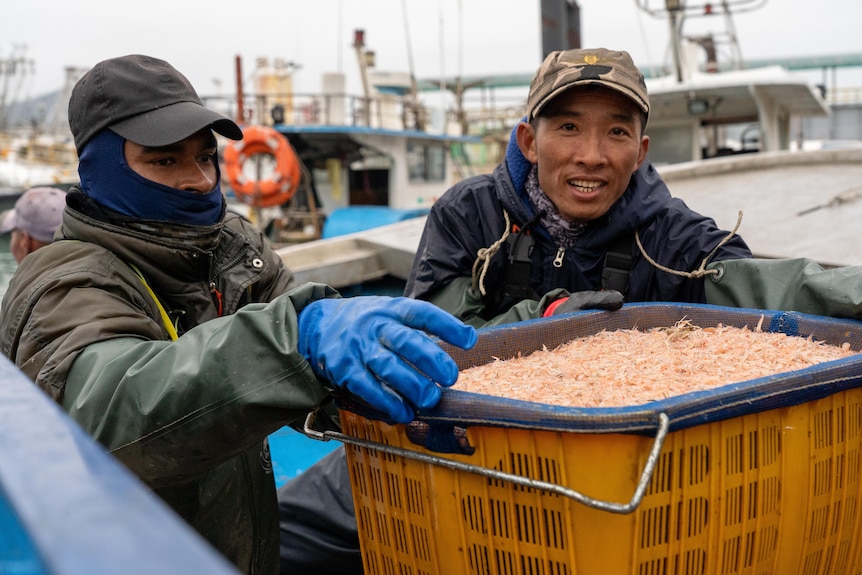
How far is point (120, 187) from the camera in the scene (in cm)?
205

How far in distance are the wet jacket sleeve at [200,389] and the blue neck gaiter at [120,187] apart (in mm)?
596

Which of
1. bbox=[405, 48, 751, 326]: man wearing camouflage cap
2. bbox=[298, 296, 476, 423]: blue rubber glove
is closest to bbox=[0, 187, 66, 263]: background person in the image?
bbox=[405, 48, 751, 326]: man wearing camouflage cap

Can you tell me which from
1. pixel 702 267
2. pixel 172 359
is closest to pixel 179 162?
pixel 172 359

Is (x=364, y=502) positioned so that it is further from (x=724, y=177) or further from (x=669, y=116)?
(x=669, y=116)

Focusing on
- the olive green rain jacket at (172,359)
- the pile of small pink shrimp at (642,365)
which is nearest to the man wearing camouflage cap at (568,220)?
the pile of small pink shrimp at (642,365)

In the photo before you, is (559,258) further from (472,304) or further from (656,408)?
(656,408)

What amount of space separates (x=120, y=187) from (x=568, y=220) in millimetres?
1409

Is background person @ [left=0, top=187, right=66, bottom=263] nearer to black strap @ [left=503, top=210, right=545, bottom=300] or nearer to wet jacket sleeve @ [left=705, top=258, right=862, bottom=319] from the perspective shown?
black strap @ [left=503, top=210, right=545, bottom=300]

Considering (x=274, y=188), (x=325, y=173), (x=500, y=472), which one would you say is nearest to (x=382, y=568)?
(x=500, y=472)

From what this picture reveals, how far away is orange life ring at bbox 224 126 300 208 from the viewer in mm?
12312

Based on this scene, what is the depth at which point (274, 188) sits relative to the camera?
12.4 metres

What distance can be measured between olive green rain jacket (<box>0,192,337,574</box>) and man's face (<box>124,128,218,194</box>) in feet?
0.43

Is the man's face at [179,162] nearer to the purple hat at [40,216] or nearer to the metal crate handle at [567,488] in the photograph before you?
the metal crate handle at [567,488]

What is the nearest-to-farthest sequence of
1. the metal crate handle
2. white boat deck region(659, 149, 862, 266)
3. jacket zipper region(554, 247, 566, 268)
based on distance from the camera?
1. the metal crate handle
2. jacket zipper region(554, 247, 566, 268)
3. white boat deck region(659, 149, 862, 266)
